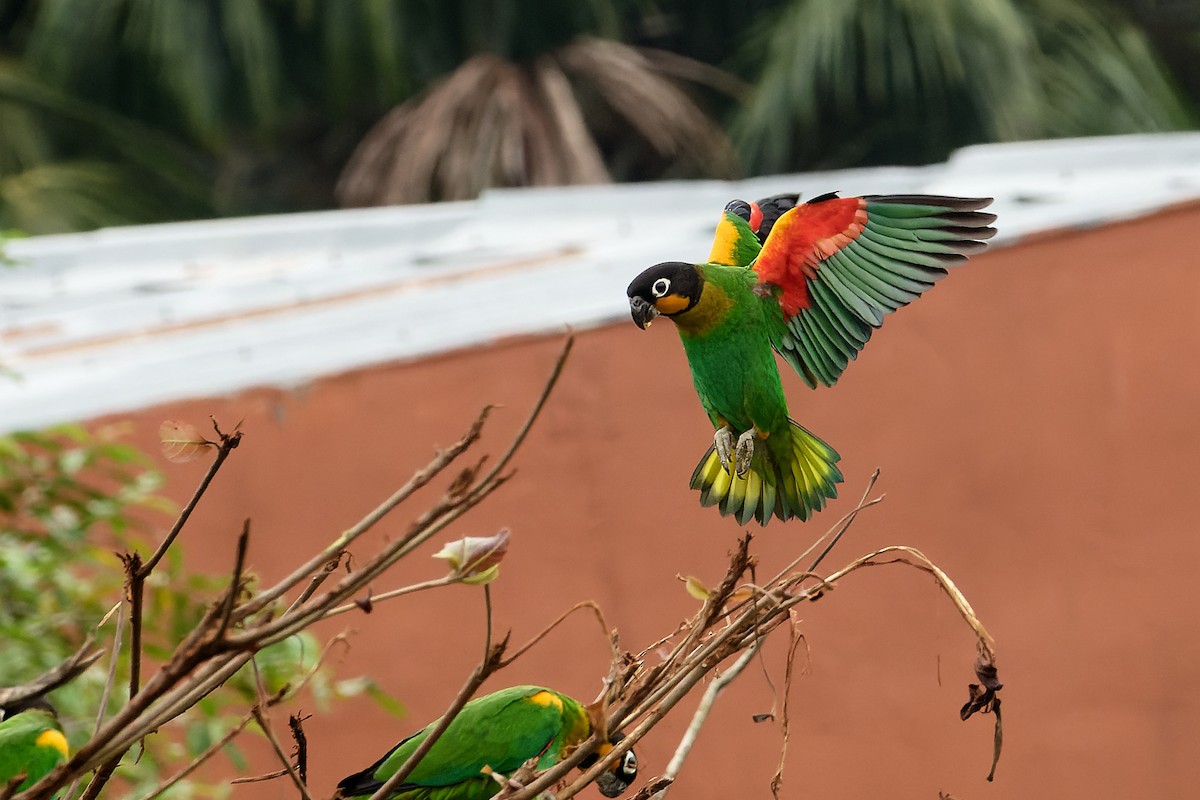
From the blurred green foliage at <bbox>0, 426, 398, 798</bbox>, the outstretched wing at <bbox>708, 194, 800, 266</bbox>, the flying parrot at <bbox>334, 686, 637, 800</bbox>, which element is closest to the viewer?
the outstretched wing at <bbox>708, 194, 800, 266</bbox>

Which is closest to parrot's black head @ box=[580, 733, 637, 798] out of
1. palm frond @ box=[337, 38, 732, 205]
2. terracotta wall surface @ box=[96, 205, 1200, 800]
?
terracotta wall surface @ box=[96, 205, 1200, 800]

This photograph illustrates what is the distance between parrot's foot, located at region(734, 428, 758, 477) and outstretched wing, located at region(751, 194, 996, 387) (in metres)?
0.04

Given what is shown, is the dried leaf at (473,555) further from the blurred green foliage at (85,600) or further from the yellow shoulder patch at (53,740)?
the blurred green foliage at (85,600)

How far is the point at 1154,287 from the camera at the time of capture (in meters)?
2.04

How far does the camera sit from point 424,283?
2.50 metres

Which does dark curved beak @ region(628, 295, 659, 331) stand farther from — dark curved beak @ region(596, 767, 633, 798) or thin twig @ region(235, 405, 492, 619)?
dark curved beak @ region(596, 767, 633, 798)

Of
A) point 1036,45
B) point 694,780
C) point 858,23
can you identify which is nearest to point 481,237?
point 694,780

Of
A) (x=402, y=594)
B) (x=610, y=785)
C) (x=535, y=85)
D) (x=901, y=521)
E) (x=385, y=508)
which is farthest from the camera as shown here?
(x=535, y=85)

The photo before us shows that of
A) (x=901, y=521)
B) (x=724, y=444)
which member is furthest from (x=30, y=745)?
(x=901, y=521)

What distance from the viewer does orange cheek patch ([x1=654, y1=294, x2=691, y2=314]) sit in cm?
53

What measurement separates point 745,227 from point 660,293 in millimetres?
129

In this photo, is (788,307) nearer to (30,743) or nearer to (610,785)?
(610,785)

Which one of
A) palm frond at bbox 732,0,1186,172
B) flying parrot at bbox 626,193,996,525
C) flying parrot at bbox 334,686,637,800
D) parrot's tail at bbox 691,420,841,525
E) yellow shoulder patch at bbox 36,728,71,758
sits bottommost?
flying parrot at bbox 334,686,637,800

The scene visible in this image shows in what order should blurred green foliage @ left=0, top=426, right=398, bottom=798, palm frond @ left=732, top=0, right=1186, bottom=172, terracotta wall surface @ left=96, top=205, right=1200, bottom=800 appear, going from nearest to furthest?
blurred green foliage @ left=0, top=426, right=398, bottom=798 < terracotta wall surface @ left=96, top=205, right=1200, bottom=800 < palm frond @ left=732, top=0, right=1186, bottom=172
